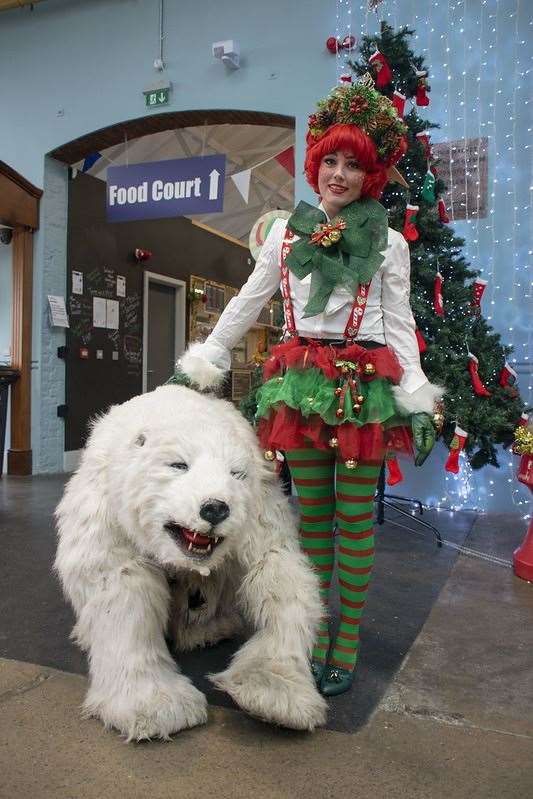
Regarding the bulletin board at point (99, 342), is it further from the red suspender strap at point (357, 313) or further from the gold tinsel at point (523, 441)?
the red suspender strap at point (357, 313)

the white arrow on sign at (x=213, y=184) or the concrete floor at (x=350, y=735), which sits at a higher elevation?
the white arrow on sign at (x=213, y=184)

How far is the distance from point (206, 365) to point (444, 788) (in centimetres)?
105

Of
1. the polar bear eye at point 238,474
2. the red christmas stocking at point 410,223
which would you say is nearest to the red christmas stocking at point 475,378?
the red christmas stocking at point 410,223

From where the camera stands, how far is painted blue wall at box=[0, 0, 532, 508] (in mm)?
3512

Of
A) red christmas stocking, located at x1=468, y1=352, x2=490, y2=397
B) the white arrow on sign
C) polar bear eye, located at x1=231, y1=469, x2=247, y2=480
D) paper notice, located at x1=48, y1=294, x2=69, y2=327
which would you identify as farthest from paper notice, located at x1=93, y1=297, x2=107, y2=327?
polar bear eye, located at x1=231, y1=469, x2=247, y2=480

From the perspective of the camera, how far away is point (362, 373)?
4.98 ft

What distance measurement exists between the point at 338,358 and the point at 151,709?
34.4 inches

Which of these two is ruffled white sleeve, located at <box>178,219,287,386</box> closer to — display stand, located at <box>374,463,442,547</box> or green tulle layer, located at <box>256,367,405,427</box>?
green tulle layer, located at <box>256,367,405,427</box>

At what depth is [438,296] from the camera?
2916mm

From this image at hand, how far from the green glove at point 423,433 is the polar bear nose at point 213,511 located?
50 centimetres

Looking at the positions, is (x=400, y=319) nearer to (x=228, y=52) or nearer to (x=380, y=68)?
(x=380, y=68)

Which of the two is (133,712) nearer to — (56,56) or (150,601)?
(150,601)

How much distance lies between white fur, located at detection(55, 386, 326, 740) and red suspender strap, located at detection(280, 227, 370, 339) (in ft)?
0.95

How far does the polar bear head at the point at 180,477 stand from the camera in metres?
1.28
